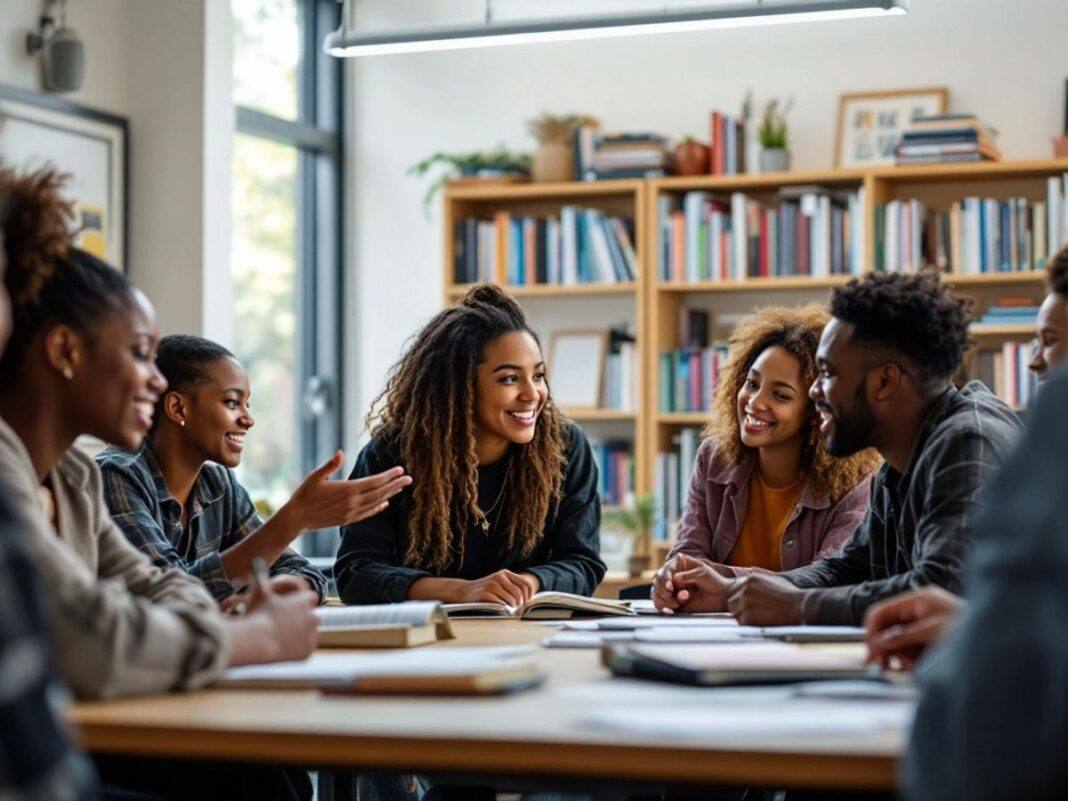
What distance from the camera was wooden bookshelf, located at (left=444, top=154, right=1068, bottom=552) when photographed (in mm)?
5270

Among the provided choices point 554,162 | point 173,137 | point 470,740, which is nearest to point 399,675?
point 470,740

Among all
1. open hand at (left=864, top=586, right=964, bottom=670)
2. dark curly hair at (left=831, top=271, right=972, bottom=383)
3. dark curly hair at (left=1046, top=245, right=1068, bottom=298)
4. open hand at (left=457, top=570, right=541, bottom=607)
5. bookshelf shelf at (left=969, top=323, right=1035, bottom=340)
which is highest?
bookshelf shelf at (left=969, top=323, right=1035, bottom=340)

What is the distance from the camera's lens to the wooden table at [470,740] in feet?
4.25

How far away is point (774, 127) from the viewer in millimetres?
5652

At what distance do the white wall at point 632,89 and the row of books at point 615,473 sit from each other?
0.95 m

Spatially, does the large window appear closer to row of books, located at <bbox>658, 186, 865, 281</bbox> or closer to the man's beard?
row of books, located at <bbox>658, 186, 865, 281</bbox>

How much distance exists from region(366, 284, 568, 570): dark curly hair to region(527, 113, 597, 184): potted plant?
2.45 m

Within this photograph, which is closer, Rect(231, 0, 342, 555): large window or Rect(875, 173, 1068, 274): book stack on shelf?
Rect(875, 173, 1068, 274): book stack on shelf

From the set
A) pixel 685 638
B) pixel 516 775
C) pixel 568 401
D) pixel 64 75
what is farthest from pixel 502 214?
pixel 516 775

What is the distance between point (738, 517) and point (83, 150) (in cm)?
273

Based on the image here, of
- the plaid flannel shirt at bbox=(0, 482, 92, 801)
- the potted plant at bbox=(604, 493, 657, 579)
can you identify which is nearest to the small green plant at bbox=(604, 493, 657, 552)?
the potted plant at bbox=(604, 493, 657, 579)

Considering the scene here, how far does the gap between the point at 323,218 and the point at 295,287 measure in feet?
1.02

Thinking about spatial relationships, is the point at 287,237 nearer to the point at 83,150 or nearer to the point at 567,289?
the point at 567,289

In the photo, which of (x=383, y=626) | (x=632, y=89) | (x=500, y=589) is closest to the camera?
(x=383, y=626)
